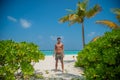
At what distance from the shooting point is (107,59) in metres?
6.03

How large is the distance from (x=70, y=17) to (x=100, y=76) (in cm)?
1510

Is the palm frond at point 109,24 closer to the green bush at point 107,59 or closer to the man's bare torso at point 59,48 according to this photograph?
the man's bare torso at point 59,48

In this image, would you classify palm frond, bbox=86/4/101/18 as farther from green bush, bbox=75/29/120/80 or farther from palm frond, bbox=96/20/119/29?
green bush, bbox=75/29/120/80

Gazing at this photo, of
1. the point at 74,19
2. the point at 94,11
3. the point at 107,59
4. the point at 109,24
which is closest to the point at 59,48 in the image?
the point at 107,59

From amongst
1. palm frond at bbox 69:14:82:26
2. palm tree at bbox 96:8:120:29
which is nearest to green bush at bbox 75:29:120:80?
palm tree at bbox 96:8:120:29

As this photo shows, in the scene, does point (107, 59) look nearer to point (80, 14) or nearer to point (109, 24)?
point (109, 24)

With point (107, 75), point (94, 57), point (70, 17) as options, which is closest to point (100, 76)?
point (107, 75)

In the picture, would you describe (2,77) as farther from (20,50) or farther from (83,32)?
(83,32)

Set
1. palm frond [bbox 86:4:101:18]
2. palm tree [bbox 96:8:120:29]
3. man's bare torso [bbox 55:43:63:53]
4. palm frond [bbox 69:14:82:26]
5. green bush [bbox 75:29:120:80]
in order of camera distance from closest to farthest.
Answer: green bush [bbox 75:29:120:80] → man's bare torso [bbox 55:43:63:53] → palm tree [bbox 96:8:120:29] → palm frond [bbox 86:4:101:18] → palm frond [bbox 69:14:82:26]

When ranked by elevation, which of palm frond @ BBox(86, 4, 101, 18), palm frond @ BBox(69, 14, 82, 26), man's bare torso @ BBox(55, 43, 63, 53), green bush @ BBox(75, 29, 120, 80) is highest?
palm frond @ BBox(86, 4, 101, 18)

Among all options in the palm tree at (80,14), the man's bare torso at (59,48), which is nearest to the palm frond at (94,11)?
the palm tree at (80,14)

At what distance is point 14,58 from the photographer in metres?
8.62

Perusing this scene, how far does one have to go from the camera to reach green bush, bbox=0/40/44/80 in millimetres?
8523

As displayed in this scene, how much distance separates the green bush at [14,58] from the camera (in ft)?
A: 28.0
